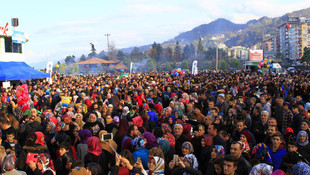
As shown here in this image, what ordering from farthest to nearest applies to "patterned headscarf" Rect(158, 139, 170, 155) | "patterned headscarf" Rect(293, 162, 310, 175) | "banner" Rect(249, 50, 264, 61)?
"banner" Rect(249, 50, 264, 61), "patterned headscarf" Rect(158, 139, 170, 155), "patterned headscarf" Rect(293, 162, 310, 175)

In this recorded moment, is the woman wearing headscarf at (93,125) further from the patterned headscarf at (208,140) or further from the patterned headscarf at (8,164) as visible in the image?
the patterned headscarf at (208,140)

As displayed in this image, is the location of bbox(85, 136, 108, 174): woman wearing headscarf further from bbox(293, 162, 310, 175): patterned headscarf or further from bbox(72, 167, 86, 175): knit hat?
bbox(293, 162, 310, 175): patterned headscarf

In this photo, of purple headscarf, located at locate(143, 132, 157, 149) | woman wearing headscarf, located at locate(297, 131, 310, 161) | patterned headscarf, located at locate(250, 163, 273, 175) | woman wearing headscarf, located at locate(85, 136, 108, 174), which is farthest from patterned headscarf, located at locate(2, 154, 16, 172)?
woman wearing headscarf, located at locate(297, 131, 310, 161)

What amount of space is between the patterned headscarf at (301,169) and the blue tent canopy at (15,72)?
62.6ft

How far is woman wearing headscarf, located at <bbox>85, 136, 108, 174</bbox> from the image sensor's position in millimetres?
4375

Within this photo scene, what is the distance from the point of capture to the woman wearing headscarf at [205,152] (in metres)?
4.45

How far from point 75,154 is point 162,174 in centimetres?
179

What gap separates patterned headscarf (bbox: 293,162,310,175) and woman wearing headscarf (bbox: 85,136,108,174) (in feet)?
8.39

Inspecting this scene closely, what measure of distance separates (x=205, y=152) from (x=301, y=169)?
4.82 feet

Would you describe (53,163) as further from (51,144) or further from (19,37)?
(19,37)

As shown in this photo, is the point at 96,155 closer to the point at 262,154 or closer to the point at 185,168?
the point at 185,168

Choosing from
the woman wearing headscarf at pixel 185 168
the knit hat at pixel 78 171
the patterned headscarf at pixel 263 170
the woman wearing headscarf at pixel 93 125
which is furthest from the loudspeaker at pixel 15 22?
the patterned headscarf at pixel 263 170

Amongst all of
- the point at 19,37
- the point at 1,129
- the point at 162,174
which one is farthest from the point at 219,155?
the point at 19,37

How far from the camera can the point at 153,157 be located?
3793 millimetres
